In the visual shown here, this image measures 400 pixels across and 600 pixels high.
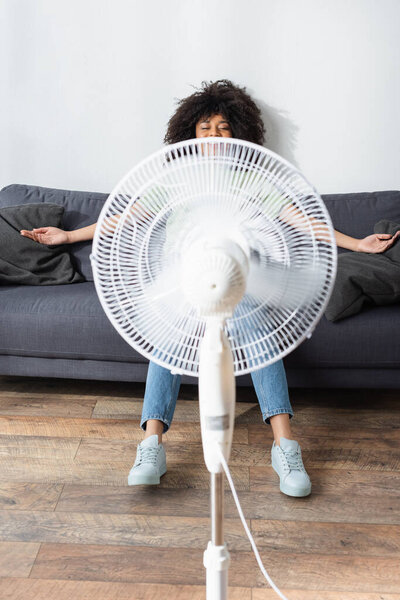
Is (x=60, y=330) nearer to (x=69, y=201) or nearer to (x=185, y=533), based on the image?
(x=69, y=201)

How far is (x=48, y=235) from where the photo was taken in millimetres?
2207

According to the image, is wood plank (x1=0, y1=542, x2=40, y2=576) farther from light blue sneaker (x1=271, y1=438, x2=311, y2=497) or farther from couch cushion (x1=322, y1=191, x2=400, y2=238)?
couch cushion (x1=322, y1=191, x2=400, y2=238)

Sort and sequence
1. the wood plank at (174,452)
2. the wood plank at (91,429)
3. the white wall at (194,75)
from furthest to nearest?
the white wall at (194,75) → the wood plank at (91,429) → the wood plank at (174,452)

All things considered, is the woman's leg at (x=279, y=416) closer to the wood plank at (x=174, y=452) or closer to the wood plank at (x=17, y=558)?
the wood plank at (x=174, y=452)

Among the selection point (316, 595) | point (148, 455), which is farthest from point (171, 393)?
point (316, 595)

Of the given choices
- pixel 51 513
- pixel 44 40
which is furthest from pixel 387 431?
pixel 44 40

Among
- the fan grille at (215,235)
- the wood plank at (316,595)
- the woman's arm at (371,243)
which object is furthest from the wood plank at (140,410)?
the fan grille at (215,235)

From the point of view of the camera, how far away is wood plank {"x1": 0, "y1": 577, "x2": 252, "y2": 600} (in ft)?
3.88

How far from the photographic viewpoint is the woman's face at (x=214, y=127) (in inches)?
88.2

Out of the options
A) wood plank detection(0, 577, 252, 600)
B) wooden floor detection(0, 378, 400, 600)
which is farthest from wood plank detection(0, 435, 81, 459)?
wood plank detection(0, 577, 252, 600)

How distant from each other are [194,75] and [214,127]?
389 mm

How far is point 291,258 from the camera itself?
0.87 meters

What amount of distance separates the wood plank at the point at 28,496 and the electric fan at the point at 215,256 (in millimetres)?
698

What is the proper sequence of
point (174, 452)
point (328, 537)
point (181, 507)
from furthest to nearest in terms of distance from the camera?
point (174, 452) → point (181, 507) → point (328, 537)
